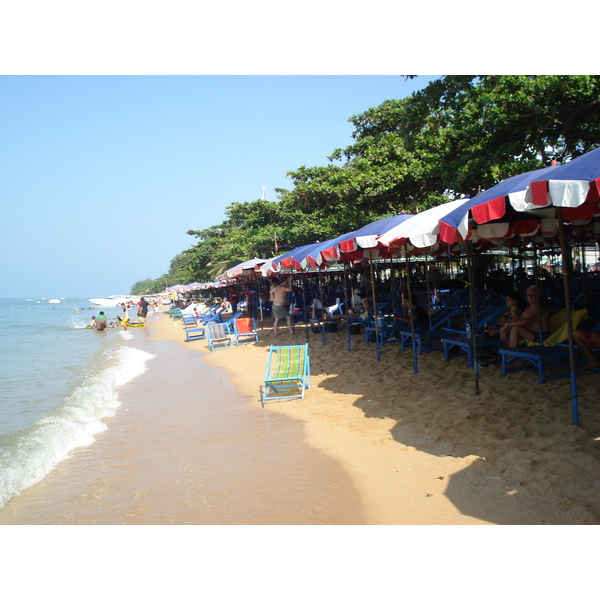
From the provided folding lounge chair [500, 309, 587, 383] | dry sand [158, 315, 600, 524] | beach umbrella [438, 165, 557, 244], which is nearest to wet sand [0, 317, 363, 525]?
dry sand [158, 315, 600, 524]

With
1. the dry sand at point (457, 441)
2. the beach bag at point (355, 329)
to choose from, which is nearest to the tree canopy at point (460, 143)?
the beach bag at point (355, 329)

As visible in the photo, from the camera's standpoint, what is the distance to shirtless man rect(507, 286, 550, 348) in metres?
6.07

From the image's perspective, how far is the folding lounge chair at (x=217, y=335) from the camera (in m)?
14.5

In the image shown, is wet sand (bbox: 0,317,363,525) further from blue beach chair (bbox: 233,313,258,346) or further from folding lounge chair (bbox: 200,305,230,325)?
folding lounge chair (bbox: 200,305,230,325)

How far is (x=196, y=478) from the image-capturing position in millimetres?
4570

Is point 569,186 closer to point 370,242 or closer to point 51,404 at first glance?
point 370,242

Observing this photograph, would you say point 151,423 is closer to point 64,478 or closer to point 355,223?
point 64,478

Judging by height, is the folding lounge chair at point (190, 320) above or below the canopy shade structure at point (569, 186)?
below

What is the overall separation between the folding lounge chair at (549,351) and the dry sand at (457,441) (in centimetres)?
15

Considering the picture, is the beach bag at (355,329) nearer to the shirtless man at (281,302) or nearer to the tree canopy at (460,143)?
the shirtless man at (281,302)

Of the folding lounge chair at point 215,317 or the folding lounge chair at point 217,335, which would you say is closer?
the folding lounge chair at point 217,335

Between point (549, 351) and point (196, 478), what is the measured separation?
12.9 feet

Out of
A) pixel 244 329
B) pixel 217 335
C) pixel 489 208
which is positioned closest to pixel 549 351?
pixel 489 208
